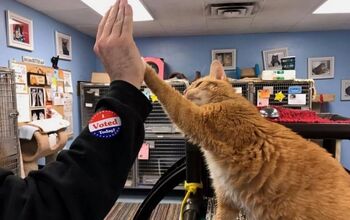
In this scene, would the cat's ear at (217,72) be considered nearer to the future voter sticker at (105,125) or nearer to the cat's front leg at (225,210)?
the cat's front leg at (225,210)

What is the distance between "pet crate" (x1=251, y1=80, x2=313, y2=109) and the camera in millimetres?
3312

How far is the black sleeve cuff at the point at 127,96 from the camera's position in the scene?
1.42 feet

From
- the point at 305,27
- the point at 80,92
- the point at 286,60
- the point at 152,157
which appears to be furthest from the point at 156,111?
the point at 305,27

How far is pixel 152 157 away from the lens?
12.2 feet

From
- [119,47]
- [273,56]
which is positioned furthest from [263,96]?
[119,47]

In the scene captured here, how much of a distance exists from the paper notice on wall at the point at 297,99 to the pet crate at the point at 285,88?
0.06 ft

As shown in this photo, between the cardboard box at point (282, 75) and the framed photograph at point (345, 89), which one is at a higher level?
the cardboard box at point (282, 75)

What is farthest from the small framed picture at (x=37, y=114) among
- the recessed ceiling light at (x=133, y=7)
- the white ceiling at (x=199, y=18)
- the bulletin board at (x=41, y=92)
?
the recessed ceiling light at (x=133, y=7)

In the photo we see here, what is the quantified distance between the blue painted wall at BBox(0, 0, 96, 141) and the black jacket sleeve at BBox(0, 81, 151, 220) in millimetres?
2536

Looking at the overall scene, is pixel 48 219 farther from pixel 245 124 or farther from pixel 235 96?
pixel 235 96

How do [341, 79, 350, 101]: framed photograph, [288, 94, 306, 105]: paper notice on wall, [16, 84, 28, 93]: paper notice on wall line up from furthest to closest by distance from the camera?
[341, 79, 350, 101]: framed photograph < [288, 94, 306, 105]: paper notice on wall < [16, 84, 28, 93]: paper notice on wall

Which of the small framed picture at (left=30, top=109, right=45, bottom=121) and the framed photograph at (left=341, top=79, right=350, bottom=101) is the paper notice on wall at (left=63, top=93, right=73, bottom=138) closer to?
the small framed picture at (left=30, top=109, right=45, bottom=121)

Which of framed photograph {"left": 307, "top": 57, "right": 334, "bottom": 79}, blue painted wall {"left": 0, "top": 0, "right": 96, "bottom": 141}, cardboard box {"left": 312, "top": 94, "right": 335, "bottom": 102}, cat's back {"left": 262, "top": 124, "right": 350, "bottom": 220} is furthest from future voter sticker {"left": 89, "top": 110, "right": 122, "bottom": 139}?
framed photograph {"left": 307, "top": 57, "right": 334, "bottom": 79}

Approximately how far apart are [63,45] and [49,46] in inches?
12.7
